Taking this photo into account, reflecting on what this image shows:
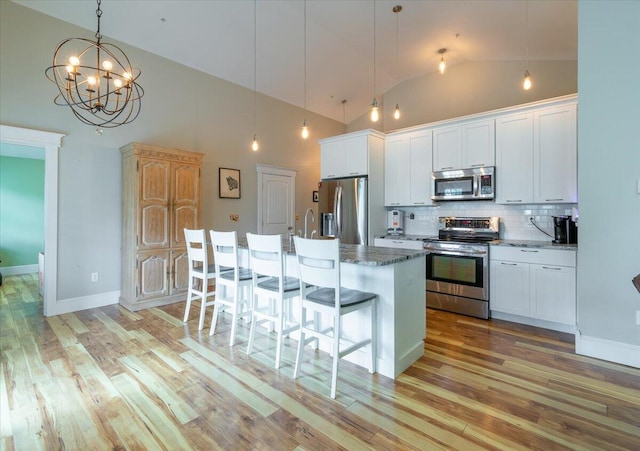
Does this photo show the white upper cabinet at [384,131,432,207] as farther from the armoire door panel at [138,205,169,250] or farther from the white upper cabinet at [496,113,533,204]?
the armoire door panel at [138,205,169,250]

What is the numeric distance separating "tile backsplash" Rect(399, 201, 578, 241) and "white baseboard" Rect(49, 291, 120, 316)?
15.2 feet

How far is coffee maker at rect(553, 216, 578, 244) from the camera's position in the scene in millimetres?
3469

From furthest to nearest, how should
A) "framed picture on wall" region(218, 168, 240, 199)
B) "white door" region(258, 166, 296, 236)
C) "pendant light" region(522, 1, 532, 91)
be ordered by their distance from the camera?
"white door" region(258, 166, 296, 236)
"framed picture on wall" region(218, 168, 240, 199)
"pendant light" region(522, 1, 532, 91)

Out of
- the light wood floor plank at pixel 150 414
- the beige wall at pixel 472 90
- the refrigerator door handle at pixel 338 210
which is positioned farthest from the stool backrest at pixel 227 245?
the beige wall at pixel 472 90

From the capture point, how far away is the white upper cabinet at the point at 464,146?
4000 millimetres

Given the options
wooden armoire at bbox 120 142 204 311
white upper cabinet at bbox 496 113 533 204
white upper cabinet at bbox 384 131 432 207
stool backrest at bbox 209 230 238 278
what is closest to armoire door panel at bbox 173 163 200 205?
wooden armoire at bbox 120 142 204 311

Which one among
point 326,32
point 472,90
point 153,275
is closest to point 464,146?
point 472,90

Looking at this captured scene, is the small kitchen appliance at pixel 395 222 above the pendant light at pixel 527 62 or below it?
below

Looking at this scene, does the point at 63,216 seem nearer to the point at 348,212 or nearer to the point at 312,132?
the point at 348,212

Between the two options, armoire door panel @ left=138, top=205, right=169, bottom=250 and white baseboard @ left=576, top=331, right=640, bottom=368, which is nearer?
white baseboard @ left=576, top=331, right=640, bottom=368

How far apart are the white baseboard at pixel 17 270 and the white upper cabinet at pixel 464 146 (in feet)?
26.7

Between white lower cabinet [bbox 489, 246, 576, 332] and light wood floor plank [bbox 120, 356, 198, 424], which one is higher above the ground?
white lower cabinet [bbox 489, 246, 576, 332]

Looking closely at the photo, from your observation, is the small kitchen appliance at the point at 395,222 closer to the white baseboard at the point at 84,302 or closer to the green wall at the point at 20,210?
the white baseboard at the point at 84,302

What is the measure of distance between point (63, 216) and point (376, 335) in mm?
4083
